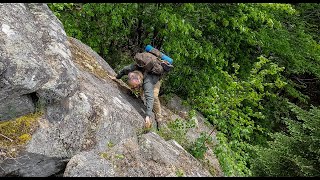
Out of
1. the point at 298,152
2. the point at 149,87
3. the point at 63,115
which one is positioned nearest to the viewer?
the point at 63,115

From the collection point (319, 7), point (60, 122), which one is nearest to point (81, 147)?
point (60, 122)

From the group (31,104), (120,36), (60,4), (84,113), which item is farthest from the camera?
A: (120,36)

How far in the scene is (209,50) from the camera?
10391mm

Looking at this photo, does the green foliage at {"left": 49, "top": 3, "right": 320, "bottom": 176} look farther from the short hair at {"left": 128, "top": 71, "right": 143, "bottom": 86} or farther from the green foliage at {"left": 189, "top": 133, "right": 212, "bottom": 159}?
the short hair at {"left": 128, "top": 71, "right": 143, "bottom": 86}

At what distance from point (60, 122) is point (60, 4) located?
4.11m

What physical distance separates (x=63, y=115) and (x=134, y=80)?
2.10 meters

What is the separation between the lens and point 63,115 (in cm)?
582

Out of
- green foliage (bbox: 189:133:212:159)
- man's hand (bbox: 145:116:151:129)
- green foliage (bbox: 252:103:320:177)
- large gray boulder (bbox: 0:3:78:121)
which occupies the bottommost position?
green foliage (bbox: 189:133:212:159)

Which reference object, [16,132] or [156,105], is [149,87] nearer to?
[156,105]

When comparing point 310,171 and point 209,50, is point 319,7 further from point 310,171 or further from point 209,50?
point 310,171

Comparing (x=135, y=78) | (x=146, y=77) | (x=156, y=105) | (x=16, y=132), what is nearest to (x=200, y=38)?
(x=156, y=105)

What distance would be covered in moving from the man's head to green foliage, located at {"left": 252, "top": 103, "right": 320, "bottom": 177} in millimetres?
2726

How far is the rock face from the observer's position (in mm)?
5301

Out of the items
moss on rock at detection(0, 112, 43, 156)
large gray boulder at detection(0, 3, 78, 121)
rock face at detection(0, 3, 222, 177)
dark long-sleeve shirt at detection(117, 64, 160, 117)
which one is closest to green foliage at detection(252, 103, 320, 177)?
rock face at detection(0, 3, 222, 177)
